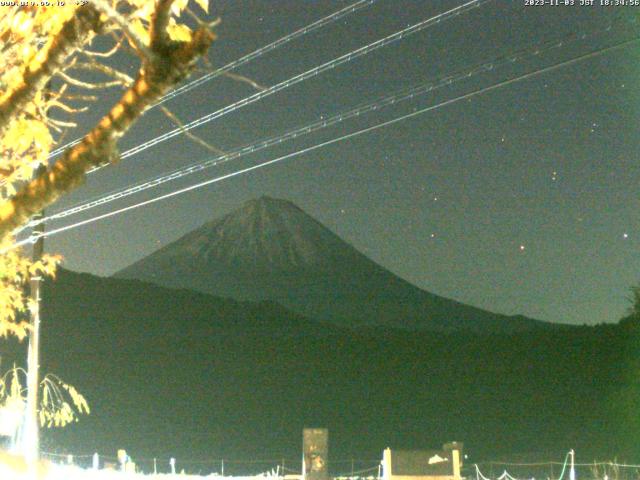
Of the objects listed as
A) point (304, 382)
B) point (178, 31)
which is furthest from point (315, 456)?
point (304, 382)

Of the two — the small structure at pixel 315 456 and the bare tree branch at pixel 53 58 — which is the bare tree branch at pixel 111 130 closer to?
the bare tree branch at pixel 53 58

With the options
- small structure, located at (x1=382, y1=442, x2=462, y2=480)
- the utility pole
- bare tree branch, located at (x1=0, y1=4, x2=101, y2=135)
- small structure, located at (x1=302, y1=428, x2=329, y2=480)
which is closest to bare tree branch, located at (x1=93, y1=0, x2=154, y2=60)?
bare tree branch, located at (x1=0, y1=4, x2=101, y2=135)

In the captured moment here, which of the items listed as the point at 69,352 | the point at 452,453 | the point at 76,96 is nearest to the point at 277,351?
the point at 69,352

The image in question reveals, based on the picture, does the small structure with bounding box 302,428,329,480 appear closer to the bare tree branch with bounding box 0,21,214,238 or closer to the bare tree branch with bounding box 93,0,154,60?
the bare tree branch with bounding box 0,21,214,238

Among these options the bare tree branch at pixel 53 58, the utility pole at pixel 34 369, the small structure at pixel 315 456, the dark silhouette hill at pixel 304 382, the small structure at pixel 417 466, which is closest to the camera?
the bare tree branch at pixel 53 58

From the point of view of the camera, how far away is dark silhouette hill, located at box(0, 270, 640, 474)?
68.6m

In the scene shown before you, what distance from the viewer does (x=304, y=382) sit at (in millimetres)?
95250

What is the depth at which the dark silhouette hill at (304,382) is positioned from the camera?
225 feet

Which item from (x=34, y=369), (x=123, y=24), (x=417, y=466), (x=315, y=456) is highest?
(x=123, y=24)

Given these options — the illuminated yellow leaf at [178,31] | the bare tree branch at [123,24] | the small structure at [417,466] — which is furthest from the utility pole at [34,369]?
the bare tree branch at [123,24]

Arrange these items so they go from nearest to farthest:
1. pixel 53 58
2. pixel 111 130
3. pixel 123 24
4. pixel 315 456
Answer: pixel 123 24 < pixel 111 130 < pixel 53 58 < pixel 315 456

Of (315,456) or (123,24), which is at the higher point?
(123,24)

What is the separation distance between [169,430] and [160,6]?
74.7 metres

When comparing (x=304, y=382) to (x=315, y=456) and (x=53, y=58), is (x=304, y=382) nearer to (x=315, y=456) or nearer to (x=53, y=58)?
(x=315, y=456)
